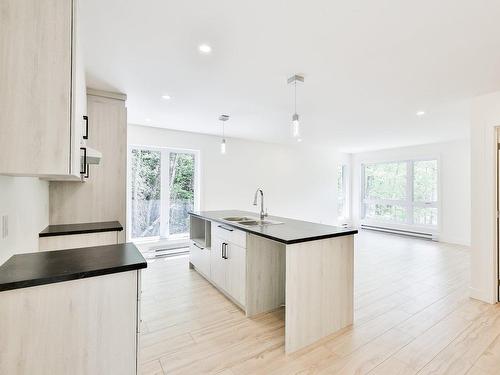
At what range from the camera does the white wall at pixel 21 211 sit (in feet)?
4.98

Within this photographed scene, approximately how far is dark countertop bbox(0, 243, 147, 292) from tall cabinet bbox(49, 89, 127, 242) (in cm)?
145

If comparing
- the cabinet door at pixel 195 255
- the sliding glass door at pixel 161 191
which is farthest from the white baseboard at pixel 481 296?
the sliding glass door at pixel 161 191

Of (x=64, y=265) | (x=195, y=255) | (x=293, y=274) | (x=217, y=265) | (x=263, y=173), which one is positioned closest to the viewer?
(x=64, y=265)

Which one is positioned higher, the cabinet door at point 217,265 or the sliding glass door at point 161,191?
the sliding glass door at point 161,191

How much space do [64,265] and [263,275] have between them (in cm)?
183

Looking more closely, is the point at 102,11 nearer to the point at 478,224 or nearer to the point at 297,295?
the point at 297,295

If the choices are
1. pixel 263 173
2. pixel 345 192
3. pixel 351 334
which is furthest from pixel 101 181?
pixel 345 192

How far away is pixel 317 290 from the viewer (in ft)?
7.32

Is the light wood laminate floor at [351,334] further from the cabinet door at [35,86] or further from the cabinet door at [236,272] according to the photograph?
the cabinet door at [35,86]

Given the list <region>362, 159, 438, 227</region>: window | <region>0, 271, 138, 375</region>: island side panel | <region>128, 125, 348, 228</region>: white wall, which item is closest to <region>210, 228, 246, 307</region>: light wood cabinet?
<region>0, 271, 138, 375</region>: island side panel

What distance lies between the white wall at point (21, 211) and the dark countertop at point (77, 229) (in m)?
0.10

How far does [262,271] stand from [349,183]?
6.78 metres

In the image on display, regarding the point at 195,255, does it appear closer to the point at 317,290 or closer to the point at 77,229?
the point at 77,229

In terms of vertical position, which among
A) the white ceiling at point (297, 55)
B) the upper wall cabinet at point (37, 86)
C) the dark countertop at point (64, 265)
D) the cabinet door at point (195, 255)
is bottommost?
the cabinet door at point (195, 255)
